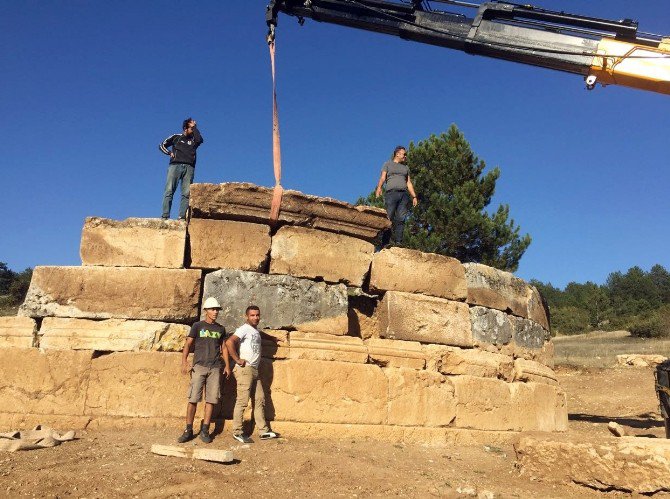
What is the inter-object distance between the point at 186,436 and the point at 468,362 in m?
3.18

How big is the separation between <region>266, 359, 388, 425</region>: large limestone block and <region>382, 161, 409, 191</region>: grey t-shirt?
2.58m

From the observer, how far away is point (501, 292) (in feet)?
23.8

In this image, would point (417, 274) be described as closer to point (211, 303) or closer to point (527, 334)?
point (527, 334)

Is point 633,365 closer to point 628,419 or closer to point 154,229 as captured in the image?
point 628,419

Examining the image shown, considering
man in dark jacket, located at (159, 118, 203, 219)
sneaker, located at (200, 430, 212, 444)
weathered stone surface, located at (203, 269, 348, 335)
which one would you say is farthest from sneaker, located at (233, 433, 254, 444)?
man in dark jacket, located at (159, 118, 203, 219)

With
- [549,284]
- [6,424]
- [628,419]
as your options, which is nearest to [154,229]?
[6,424]

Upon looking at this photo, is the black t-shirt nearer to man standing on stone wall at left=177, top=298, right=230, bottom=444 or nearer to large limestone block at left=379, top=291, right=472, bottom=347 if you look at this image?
man standing on stone wall at left=177, top=298, right=230, bottom=444

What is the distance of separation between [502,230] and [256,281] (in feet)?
49.4

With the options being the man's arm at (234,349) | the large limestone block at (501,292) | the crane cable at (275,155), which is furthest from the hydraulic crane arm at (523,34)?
the man's arm at (234,349)

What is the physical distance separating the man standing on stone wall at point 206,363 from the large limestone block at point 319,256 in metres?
0.98

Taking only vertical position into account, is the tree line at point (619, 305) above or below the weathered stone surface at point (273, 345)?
above

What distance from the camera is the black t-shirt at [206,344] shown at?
207 inches

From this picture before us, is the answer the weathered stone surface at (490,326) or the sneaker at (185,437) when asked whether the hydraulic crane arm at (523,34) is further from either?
the sneaker at (185,437)

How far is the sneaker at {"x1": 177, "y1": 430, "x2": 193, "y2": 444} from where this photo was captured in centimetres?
494
